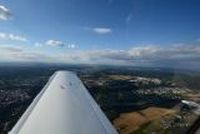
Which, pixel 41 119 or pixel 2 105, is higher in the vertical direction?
pixel 41 119

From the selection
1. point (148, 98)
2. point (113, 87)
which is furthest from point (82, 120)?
point (113, 87)

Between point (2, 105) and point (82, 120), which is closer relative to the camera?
point (82, 120)

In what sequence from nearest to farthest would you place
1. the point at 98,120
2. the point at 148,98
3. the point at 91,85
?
the point at 98,120
the point at 148,98
the point at 91,85

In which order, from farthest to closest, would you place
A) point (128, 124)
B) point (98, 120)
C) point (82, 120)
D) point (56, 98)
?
point (128, 124), point (56, 98), point (98, 120), point (82, 120)

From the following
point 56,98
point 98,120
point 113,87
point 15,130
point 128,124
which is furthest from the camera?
point 113,87

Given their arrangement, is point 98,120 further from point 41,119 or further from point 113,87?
point 113,87

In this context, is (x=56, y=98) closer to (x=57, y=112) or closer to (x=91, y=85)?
(x=57, y=112)

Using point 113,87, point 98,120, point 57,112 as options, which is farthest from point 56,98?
point 113,87

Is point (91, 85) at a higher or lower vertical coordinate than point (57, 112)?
lower

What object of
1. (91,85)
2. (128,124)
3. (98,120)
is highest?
(98,120)
